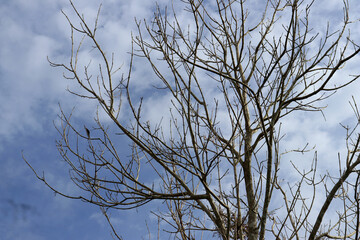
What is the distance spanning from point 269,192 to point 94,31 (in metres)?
2.15

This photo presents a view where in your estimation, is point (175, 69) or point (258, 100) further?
point (175, 69)

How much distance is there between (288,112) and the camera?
4.05 m

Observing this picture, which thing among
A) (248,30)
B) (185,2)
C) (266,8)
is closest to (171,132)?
(185,2)

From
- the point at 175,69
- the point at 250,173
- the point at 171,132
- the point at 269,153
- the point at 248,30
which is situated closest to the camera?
the point at 269,153

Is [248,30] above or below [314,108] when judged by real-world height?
above

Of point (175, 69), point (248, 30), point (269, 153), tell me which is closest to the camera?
point (269, 153)

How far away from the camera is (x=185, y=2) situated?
13.8ft

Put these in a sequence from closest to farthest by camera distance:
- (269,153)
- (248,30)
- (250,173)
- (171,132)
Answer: (269,153) → (250,173) → (171,132) → (248,30)

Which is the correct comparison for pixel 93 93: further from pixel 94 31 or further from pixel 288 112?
pixel 288 112

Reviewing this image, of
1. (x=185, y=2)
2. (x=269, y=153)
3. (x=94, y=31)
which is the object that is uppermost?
(x=185, y=2)

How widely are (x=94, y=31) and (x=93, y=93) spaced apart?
600 millimetres

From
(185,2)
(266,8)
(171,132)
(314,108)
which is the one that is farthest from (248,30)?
(171,132)

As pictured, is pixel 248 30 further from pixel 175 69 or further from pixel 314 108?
pixel 175 69

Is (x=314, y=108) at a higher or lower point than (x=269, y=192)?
higher
